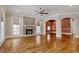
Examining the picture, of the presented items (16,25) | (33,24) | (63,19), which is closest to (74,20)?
(63,19)

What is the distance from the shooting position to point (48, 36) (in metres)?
2.58

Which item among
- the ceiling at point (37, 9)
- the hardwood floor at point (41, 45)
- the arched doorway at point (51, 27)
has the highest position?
the ceiling at point (37, 9)

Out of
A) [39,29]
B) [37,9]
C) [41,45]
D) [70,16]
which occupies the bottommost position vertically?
[41,45]

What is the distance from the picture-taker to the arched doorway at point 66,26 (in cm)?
258

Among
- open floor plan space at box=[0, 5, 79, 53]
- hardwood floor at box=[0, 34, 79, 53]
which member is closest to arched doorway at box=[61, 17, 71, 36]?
open floor plan space at box=[0, 5, 79, 53]

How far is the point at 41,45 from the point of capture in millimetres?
2479

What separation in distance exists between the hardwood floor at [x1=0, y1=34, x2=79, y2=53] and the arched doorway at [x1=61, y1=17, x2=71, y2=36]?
0.11 metres

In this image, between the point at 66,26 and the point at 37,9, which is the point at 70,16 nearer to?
the point at 66,26

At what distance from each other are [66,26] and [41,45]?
2.33 feet

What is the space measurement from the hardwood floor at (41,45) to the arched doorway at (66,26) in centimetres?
11

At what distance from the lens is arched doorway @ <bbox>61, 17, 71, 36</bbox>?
2582 millimetres

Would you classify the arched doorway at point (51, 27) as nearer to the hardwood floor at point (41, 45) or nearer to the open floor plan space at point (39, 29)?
the open floor plan space at point (39, 29)

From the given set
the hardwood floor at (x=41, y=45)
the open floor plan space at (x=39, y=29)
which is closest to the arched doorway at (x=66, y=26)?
the open floor plan space at (x=39, y=29)

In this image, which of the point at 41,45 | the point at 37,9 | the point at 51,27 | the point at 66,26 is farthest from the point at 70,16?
the point at 41,45
